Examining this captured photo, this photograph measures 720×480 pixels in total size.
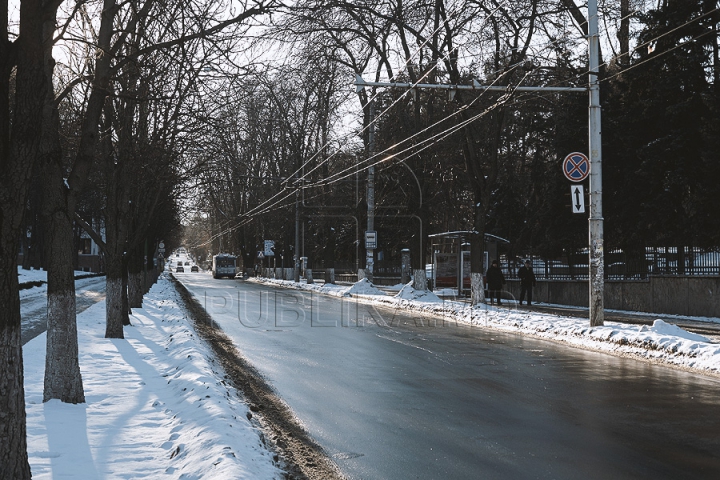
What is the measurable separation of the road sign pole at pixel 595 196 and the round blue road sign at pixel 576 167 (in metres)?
0.57

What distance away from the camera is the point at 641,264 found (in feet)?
86.9

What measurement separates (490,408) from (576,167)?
1091 centimetres

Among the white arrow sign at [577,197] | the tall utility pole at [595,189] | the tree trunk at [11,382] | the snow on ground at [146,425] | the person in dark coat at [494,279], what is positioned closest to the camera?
the tree trunk at [11,382]

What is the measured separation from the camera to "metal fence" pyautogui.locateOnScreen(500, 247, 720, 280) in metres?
23.7

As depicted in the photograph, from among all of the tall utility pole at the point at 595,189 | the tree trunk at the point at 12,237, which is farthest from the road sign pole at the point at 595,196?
the tree trunk at the point at 12,237

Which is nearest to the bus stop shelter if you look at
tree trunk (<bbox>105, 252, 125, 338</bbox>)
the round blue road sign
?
the round blue road sign

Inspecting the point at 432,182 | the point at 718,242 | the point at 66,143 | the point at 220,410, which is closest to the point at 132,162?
the point at 66,143

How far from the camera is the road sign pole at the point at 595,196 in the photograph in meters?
17.8

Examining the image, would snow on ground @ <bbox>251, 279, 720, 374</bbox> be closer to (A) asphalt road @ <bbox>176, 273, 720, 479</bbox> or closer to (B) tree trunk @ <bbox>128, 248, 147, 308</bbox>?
(A) asphalt road @ <bbox>176, 273, 720, 479</bbox>

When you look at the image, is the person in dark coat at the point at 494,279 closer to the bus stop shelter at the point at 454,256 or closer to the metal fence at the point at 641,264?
the bus stop shelter at the point at 454,256

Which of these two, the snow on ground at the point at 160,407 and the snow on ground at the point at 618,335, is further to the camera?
the snow on ground at the point at 618,335

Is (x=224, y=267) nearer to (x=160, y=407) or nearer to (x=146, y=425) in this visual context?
(x=160, y=407)

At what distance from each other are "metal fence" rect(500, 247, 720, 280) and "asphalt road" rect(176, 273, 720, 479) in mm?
9394

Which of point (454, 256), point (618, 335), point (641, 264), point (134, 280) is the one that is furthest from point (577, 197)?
point (454, 256)
